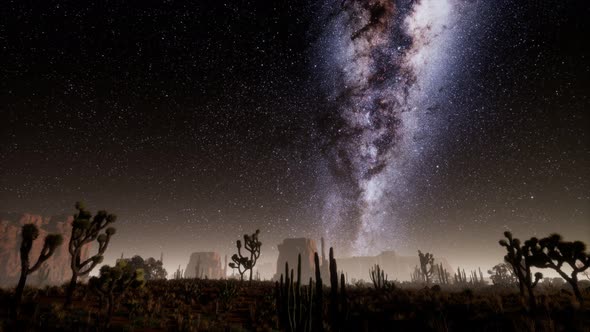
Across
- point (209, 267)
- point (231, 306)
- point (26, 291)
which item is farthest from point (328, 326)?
point (209, 267)

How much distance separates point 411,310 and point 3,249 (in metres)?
98.3

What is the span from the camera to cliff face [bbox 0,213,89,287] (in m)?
67.6

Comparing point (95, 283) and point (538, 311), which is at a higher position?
point (95, 283)

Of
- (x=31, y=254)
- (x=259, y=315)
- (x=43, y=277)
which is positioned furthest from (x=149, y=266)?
(x=31, y=254)

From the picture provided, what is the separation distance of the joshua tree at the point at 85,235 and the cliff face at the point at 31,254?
66226 millimetres

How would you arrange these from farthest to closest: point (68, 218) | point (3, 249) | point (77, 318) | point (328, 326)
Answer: point (68, 218) < point (3, 249) < point (328, 326) < point (77, 318)

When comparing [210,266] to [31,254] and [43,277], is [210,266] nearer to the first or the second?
[31,254]

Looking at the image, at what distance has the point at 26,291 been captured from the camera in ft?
39.5

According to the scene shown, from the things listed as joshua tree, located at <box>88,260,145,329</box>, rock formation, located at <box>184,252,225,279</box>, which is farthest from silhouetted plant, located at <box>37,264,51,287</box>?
rock formation, located at <box>184,252,225,279</box>

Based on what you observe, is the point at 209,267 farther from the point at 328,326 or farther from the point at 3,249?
the point at 328,326

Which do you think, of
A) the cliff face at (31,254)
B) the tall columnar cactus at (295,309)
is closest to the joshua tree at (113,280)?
the tall columnar cactus at (295,309)

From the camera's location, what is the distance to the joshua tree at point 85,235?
1137 centimetres

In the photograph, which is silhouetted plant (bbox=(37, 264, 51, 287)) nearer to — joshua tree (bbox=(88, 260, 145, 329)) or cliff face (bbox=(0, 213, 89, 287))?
cliff face (bbox=(0, 213, 89, 287))

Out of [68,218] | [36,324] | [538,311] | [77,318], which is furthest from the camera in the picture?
[68,218]
